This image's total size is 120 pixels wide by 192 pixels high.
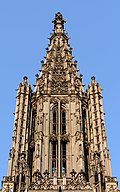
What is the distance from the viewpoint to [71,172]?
40.4m

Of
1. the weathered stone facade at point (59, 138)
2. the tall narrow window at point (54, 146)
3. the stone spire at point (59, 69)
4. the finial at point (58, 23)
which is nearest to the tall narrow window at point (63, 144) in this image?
the weathered stone facade at point (59, 138)

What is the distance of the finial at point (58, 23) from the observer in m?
63.2

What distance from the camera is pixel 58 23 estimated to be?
213 feet

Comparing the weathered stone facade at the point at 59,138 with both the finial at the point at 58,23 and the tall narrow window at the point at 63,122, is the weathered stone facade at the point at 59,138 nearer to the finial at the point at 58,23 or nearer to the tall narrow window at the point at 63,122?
the tall narrow window at the point at 63,122

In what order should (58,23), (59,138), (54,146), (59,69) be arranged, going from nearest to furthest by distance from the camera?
(54,146), (59,138), (59,69), (58,23)

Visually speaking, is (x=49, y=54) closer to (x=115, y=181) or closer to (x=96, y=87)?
(x=96, y=87)

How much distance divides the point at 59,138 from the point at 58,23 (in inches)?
952

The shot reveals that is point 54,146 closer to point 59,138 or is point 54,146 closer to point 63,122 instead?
point 59,138

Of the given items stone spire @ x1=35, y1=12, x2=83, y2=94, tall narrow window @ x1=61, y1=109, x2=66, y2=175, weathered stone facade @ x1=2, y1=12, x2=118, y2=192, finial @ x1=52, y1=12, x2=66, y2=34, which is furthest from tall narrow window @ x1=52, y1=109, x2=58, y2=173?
finial @ x1=52, y1=12, x2=66, y2=34

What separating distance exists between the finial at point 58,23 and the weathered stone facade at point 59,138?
34.3ft

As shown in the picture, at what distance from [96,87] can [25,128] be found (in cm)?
816

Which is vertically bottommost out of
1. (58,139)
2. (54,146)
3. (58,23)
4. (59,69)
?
(54,146)

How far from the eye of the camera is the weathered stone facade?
38.9 metres

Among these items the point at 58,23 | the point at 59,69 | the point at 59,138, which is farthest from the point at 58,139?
the point at 58,23
